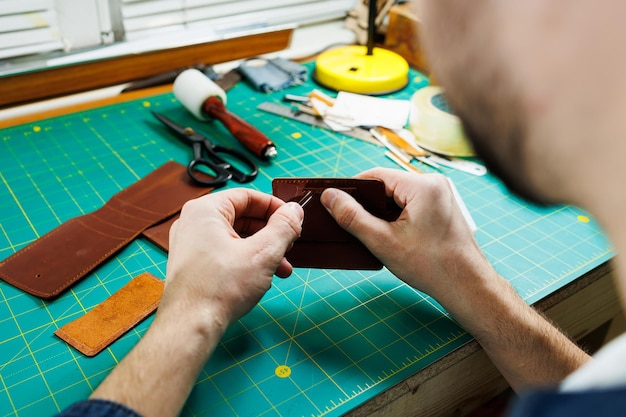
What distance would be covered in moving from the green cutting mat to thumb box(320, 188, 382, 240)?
113 millimetres

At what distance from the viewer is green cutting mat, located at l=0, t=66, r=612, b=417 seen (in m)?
0.79

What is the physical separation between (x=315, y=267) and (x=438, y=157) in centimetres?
53

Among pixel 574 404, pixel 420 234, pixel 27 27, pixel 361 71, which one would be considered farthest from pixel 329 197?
pixel 27 27

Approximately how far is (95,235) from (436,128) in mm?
804

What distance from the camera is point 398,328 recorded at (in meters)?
0.91

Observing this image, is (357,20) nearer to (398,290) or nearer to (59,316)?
(398,290)

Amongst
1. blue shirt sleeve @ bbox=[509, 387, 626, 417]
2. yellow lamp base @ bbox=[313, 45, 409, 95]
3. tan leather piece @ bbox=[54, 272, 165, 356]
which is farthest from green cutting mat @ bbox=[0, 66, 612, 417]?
blue shirt sleeve @ bbox=[509, 387, 626, 417]

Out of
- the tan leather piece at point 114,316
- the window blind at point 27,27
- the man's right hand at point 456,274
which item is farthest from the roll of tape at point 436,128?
the window blind at point 27,27

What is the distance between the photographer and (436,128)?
4.44 ft

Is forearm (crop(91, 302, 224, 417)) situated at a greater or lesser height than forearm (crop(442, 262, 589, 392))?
greater

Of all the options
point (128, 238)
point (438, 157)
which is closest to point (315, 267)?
point (128, 238)

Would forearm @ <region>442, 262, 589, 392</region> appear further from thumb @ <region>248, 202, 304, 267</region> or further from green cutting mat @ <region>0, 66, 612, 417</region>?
thumb @ <region>248, 202, 304, 267</region>

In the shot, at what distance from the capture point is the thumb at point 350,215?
0.92 m

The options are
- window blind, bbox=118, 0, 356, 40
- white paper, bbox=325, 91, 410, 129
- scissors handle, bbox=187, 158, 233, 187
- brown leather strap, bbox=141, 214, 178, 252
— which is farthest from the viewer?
window blind, bbox=118, 0, 356, 40
